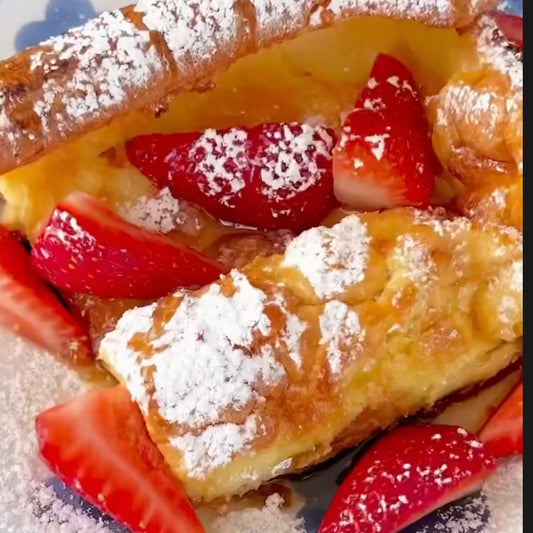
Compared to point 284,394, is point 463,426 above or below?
below

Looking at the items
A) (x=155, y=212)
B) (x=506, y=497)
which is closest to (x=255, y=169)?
(x=155, y=212)

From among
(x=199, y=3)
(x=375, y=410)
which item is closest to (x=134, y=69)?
(x=199, y=3)

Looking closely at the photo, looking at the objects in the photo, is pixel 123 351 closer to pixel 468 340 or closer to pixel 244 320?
pixel 244 320

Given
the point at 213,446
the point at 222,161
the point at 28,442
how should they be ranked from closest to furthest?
the point at 213,446 → the point at 28,442 → the point at 222,161

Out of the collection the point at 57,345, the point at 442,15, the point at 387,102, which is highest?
the point at 442,15

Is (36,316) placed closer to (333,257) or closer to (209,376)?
(209,376)

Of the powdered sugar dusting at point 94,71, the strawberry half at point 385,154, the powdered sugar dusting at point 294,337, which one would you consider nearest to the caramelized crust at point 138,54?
the powdered sugar dusting at point 94,71
